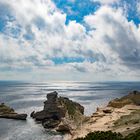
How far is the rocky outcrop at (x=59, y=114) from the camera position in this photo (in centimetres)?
10950

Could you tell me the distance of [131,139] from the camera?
179ft

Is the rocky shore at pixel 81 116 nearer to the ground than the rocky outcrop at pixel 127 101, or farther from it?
nearer to the ground

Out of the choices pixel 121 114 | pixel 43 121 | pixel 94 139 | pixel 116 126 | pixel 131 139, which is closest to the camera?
pixel 131 139

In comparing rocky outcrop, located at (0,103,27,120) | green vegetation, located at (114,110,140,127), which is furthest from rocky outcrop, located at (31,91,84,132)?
green vegetation, located at (114,110,140,127)

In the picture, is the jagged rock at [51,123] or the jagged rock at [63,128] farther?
the jagged rock at [51,123]

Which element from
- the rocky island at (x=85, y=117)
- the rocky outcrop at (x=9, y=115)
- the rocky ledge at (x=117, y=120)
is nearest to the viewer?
the rocky ledge at (x=117, y=120)

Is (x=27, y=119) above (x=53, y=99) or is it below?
below

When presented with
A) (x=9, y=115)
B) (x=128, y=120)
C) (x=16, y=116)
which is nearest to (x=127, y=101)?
(x=128, y=120)

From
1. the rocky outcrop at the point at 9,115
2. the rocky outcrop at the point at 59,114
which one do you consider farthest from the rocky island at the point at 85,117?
the rocky outcrop at the point at 9,115

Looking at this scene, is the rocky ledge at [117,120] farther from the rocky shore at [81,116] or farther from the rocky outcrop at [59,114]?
the rocky outcrop at [59,114]

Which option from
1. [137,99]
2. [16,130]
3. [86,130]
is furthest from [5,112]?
[86,130]

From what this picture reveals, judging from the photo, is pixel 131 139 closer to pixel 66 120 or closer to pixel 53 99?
pixel 66 120

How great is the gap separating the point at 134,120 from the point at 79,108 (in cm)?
4945

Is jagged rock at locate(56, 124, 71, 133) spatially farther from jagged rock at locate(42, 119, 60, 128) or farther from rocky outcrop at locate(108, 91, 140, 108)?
rocky outcrop at locate(108, 91, 140, 108)
